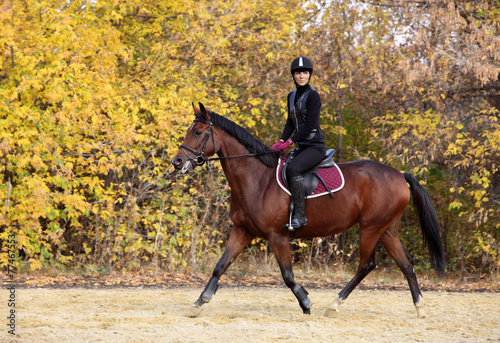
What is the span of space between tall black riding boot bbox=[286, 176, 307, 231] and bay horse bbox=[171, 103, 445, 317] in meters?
0.10

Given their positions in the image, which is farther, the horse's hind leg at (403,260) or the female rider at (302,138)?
the horse's hind leg at (403,260)

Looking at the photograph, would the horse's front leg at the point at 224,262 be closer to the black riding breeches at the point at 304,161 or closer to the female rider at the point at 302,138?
the female rider at the point at 302,138

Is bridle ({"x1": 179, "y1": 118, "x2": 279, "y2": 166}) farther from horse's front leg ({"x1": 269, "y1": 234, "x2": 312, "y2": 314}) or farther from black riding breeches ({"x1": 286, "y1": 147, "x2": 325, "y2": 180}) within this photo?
horse's front leg ({"x1": 269, "y1": 234, "x2": 312, "y2": 314})

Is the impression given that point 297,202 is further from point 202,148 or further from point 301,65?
point 301,65

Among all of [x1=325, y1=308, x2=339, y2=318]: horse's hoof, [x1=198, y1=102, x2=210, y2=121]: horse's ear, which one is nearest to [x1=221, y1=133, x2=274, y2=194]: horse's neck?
[x1=198, y1=102, x2=210, y2=121]: horse's ear

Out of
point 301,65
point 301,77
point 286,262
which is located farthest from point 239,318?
point 301,65

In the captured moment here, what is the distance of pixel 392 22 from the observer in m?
12.3

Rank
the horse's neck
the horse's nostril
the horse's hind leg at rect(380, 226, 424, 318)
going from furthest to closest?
the horse's hind leg at rect(380, 226, 424, 318), the horse's neck, the horse's nostril

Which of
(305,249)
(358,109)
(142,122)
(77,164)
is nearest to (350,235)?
(305,249)

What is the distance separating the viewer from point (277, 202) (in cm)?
647

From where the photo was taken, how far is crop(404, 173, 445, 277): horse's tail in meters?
7.42

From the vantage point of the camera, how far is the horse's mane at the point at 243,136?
6525mm

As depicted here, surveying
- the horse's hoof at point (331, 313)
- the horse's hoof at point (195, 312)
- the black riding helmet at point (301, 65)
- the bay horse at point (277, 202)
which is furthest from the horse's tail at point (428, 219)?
the horse's hoof at point (195, 312)

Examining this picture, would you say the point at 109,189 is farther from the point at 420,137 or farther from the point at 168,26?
the point at 420,137
